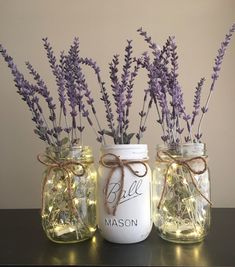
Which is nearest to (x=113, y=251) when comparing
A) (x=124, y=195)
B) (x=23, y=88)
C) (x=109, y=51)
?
(x=124, y=195)

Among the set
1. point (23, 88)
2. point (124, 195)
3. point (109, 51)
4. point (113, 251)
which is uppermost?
point (109, 51)

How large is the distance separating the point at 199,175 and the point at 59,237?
0.32 m

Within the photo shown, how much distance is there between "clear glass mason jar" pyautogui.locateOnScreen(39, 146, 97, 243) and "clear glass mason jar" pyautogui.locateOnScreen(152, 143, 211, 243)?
6.6 inches

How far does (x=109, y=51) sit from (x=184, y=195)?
0.54 meters

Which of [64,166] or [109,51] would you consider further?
[109,51]

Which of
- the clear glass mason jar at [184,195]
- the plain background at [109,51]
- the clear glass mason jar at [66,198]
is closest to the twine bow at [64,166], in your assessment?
the clear glass mason jar at [66,198]

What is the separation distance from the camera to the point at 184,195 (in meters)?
0.62

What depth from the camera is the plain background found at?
3.03 feet

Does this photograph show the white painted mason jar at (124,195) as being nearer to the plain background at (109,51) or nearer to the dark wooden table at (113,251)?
the dark wooden table at (113,251)

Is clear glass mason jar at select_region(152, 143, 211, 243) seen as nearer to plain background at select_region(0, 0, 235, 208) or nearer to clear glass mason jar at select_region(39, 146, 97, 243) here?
clear glass mason jar at select_region(39, 146, 97, 243)

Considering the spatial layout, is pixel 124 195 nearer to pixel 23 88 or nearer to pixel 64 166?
pixel 64 166

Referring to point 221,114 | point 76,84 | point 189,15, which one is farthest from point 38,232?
point 189,15

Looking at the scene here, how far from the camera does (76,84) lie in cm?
69

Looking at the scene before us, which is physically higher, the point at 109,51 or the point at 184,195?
the point at 109,51
